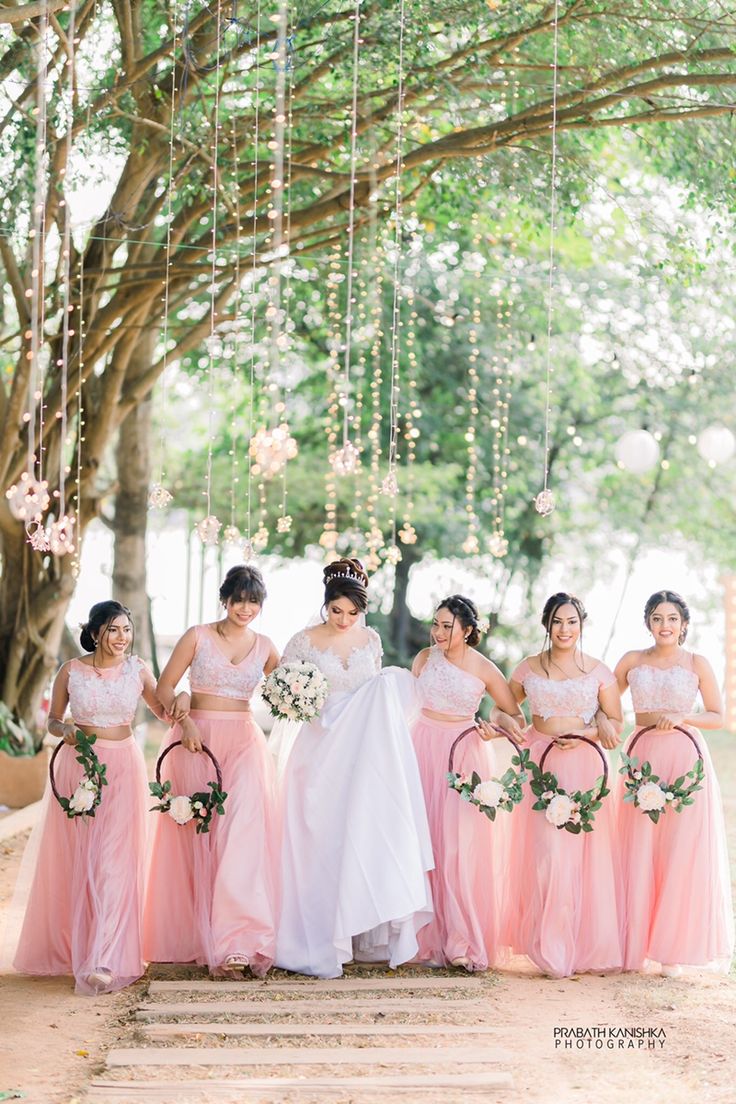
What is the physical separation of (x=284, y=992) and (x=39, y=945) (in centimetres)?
104

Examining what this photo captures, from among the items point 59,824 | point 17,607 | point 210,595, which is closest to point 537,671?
point 59,824

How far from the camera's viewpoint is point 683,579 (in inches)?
726

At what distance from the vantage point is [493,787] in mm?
5320

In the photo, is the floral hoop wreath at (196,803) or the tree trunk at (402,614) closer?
the floral hoop wreath at (196,803)

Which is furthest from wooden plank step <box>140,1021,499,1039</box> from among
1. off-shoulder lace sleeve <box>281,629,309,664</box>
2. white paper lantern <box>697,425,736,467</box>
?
white paper lantern <box>697,425,736,467</box>

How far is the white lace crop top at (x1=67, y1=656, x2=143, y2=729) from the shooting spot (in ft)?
17.4

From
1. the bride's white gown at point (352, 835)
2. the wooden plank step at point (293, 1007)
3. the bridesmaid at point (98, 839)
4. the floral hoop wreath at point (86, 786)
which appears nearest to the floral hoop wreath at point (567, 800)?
the bride's white gown at point (352, 835)


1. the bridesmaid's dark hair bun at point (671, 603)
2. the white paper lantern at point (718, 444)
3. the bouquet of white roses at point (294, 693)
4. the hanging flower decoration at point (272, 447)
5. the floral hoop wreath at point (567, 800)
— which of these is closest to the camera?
the bouquet of white roses at point (294, 693)

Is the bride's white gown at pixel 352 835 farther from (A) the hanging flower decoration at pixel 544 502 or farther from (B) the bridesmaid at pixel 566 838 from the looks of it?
(A) the hanging flower decoration at pixel 544 502

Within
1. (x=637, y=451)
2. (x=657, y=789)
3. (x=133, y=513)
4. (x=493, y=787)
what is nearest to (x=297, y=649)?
(x=493, y=787)

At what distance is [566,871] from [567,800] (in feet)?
0.95

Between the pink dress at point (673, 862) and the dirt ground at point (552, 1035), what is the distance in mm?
141

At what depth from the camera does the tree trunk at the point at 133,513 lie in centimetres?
1213

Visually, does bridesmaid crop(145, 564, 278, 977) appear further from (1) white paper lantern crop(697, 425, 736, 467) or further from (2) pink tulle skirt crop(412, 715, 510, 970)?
(1) white paper lantern crop(697, 425, 736, 467)
